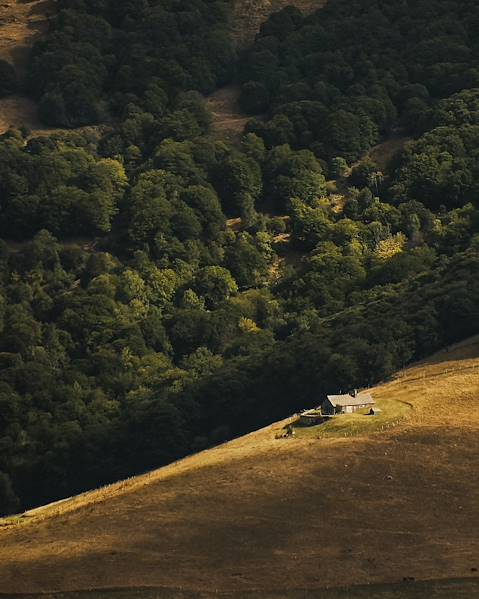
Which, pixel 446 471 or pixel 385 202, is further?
pixel 385 202

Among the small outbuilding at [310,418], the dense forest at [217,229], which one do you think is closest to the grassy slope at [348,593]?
the small outbuilding at [310,418]

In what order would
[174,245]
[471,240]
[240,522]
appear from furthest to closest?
1. [174,245]
2. [471,240]
3. [240,522]

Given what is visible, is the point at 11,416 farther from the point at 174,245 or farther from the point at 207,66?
the point at 207,66

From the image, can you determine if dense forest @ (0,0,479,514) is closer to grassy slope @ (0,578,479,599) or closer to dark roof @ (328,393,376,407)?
dark roof @ (328,393,376,407)

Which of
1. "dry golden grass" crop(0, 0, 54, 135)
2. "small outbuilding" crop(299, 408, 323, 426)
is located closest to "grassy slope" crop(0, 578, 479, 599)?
"small outbuilding" crop(299, 408, 323, 426)

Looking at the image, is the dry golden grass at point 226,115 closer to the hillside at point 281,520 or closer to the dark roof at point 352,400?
the dark roof at point 352,400

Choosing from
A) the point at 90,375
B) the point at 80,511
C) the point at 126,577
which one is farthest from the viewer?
the point at 90,375

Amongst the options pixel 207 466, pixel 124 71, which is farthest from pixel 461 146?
pixel 207 466

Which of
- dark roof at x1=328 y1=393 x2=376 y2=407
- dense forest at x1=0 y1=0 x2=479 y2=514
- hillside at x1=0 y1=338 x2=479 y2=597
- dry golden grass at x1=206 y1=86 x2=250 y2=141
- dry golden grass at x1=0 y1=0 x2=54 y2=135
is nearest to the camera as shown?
hillside at x1=0 y1=338 x2=479 y2=597
